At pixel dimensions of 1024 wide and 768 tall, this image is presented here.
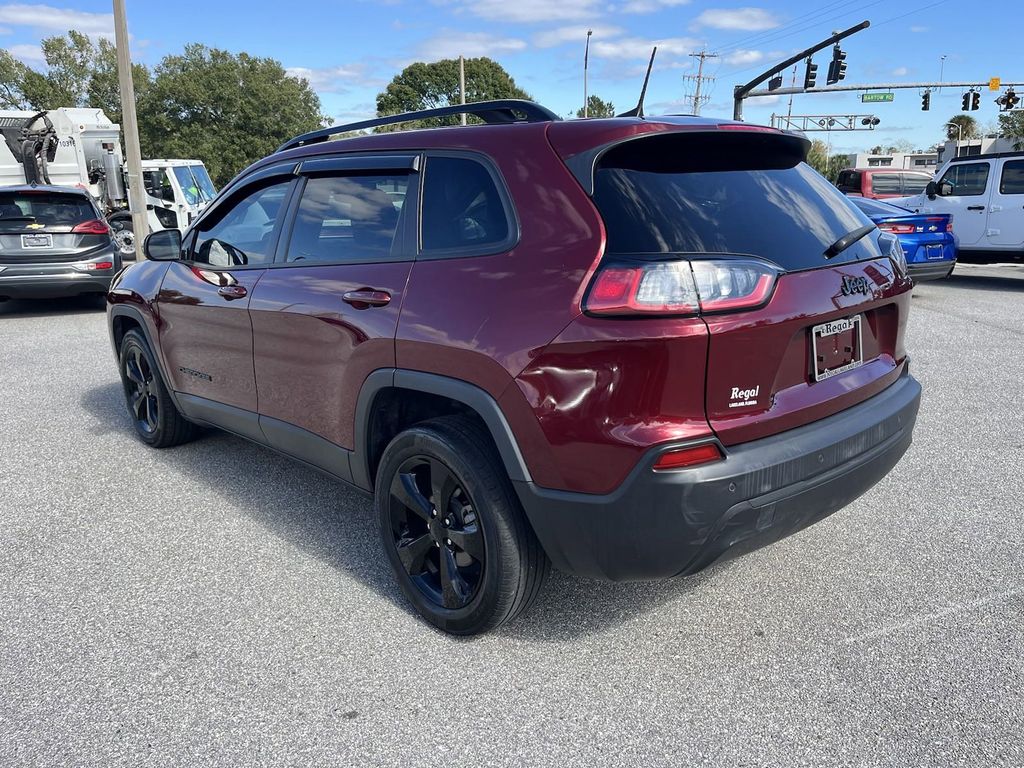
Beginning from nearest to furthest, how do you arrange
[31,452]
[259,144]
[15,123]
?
[31,452] → [15,123] → [259,144]

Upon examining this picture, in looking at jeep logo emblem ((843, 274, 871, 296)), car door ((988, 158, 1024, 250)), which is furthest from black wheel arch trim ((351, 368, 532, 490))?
car door ((988, 158, 1024, 250))

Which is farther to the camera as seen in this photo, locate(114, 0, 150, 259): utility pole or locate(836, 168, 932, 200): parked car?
locate(836, 168, 932, 200): parked car

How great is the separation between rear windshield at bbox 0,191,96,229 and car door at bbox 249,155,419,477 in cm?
793

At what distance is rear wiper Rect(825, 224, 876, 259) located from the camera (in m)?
2.64

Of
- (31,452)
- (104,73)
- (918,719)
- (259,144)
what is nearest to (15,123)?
(31,452)

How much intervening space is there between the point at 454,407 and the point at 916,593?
1907 millimetres

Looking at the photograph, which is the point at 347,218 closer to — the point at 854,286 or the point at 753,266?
the point at 753,266

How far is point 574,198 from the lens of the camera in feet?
7.88

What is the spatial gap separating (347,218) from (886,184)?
17.2 m

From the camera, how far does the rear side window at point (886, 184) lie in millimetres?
17320

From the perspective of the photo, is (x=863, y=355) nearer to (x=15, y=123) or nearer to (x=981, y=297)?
(x=981, y=297)

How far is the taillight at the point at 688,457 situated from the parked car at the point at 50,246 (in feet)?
31.9

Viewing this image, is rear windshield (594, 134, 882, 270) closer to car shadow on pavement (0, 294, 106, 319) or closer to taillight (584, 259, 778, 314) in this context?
taillight (584, 259, 778, 314)

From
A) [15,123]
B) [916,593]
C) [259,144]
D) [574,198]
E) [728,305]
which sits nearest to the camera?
[728,305]
